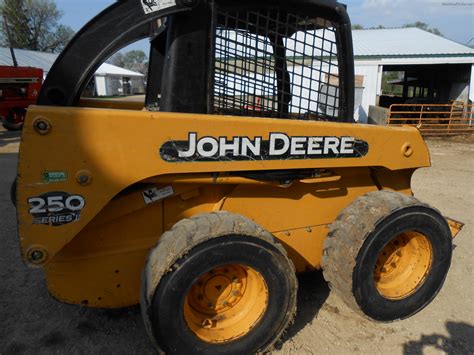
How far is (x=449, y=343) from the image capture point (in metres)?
2.87

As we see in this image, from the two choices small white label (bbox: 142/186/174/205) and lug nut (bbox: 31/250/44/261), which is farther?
small white label (bbox: 142/186/174/205)

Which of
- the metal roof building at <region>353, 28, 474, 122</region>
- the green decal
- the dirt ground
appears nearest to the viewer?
the green decal

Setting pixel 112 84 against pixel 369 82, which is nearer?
pixel 369 82

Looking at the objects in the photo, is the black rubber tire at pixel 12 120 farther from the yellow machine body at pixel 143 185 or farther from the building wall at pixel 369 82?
the building wall at pixel 369 82

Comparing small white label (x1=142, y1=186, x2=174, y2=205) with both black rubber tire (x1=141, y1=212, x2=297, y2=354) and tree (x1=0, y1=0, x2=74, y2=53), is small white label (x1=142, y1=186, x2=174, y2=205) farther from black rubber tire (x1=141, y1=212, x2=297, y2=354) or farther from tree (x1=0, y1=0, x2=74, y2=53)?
tree (x1=0, y1=0, x2=74, y2=53)

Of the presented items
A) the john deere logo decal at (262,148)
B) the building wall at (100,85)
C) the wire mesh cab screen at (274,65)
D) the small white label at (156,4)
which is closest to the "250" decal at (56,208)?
the john deere logo decal at (262,148)

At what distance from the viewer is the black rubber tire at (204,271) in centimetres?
220

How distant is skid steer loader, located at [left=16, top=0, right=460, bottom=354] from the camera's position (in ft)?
7.14

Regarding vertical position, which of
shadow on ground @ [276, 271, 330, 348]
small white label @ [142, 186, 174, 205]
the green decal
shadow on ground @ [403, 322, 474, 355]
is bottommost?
shadow on ground @ [403, 322, 474, 355]

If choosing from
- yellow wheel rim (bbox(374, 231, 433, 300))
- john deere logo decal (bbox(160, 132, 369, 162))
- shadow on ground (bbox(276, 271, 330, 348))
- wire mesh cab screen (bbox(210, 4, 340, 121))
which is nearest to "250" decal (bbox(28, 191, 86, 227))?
john deere logo decal (bbox(160, 132, 369, 162))

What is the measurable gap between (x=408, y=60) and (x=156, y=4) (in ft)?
56.1

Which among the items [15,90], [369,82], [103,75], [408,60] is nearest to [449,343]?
[15,90]

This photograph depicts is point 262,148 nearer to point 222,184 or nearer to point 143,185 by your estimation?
point 222,184

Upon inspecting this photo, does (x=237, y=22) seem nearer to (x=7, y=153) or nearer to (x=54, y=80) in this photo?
(x=54, y=80)
